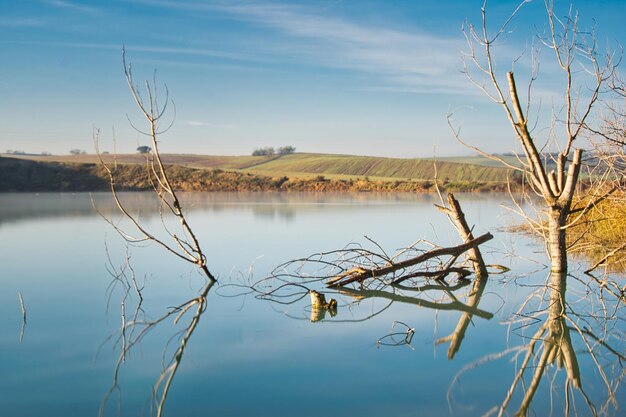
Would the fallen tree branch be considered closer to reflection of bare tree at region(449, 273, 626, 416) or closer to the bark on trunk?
the bark on trunk

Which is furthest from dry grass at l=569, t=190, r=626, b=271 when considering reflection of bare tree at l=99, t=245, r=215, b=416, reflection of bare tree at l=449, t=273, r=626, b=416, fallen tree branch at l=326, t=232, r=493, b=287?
reflection of bare tree at l=99, t=245, r=215, b=416

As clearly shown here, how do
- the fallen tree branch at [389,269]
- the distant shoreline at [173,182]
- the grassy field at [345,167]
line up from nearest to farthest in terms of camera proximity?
the fallen tree branch at [389,269] → the distant shoreline at [173,182] → the grassy field at [345,167]

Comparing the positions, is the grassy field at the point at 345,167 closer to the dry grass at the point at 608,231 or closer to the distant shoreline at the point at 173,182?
the distant shoreline at the point at 173,182

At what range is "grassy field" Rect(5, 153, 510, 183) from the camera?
52.5m

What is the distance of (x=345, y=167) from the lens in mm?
60500

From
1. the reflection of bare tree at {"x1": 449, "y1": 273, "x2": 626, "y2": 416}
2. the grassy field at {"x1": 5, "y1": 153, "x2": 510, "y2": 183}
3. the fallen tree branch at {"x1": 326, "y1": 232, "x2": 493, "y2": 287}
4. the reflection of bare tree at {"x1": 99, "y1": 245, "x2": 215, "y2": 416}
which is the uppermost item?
the grassy field at {"x1": 5, "y1": 153, "x2": 510, "y2": 183}

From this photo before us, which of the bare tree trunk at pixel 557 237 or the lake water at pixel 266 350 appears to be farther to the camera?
the bare tree trunk at pixel 557 237

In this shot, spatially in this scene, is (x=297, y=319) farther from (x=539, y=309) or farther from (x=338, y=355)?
(x=539, y=309)

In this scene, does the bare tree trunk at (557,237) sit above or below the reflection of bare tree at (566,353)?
above

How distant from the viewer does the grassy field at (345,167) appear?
172 feet

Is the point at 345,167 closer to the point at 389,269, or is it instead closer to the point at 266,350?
the point at 389,269

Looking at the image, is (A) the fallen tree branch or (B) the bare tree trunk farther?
(B) the bare tree trunk

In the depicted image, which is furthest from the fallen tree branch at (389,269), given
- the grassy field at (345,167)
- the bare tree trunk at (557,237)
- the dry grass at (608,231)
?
the grassy field at (345,167)

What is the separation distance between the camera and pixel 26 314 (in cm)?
616
